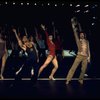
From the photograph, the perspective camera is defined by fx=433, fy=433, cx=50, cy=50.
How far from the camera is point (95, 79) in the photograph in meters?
16.8

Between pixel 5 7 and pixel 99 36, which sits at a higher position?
pixel 5 7

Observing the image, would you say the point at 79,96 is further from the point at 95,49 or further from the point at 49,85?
the point at 95,49

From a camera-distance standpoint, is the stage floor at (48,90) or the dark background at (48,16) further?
the dark background at (48,16)

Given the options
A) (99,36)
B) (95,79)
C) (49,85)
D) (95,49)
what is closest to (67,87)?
(49,85)

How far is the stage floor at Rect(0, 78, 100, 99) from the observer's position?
11.6m

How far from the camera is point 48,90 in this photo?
12938 mm

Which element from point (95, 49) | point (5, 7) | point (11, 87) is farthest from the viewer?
point (5, 7)

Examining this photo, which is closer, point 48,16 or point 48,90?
Answer: point 48,90

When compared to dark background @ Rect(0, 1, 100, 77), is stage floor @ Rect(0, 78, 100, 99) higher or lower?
lower

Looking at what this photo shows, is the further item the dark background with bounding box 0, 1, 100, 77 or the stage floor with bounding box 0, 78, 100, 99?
the dark background with bounding box 0, 1, 100, 77

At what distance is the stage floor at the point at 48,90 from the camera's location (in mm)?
11562

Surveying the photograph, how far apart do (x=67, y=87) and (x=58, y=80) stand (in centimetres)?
238

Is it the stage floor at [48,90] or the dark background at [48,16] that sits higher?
the dark background at [48,16]

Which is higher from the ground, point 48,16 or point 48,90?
point 48,16
